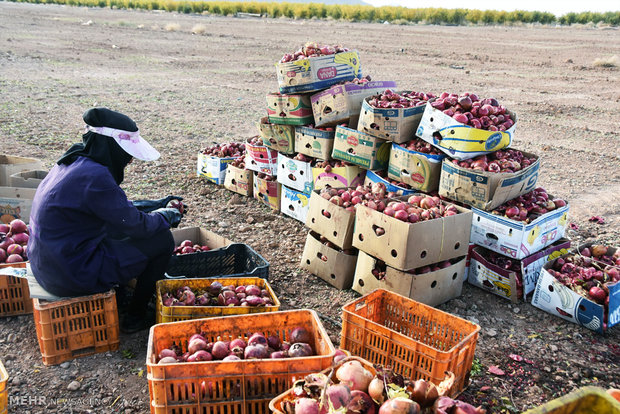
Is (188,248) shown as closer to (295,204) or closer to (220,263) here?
(220,263)

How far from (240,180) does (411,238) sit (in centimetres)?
379

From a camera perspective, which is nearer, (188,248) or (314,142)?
(188,248)

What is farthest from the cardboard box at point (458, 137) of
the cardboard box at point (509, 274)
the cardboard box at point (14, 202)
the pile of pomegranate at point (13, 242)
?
the cardboard box at point (14, 202)

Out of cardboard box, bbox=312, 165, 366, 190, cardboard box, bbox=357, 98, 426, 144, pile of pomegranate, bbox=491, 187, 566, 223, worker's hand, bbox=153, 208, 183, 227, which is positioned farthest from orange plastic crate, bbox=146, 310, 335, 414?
cardboard box, bbox=312, 165, 366, 190

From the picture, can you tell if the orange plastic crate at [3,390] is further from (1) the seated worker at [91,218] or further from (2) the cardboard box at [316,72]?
(2) the cardboard box at [316,72]

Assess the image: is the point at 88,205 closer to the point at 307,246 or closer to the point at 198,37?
the point at 307,246

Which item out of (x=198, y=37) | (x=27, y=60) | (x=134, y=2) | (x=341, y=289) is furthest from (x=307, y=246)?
(x=134, y=2)

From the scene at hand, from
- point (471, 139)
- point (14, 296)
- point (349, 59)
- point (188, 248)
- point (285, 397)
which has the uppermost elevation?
point (349, 59)

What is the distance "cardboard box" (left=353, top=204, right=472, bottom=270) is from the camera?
15.0ft

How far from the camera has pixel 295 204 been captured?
6961 millimetres

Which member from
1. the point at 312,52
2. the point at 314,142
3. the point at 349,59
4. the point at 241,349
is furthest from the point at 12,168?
the point at 241,349

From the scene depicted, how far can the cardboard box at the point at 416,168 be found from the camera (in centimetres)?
548

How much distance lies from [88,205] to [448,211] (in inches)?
123

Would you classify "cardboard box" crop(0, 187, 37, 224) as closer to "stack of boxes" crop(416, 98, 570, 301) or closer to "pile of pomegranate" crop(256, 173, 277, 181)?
"pile of pomegranate" crop(256, 173, 277, 181)
